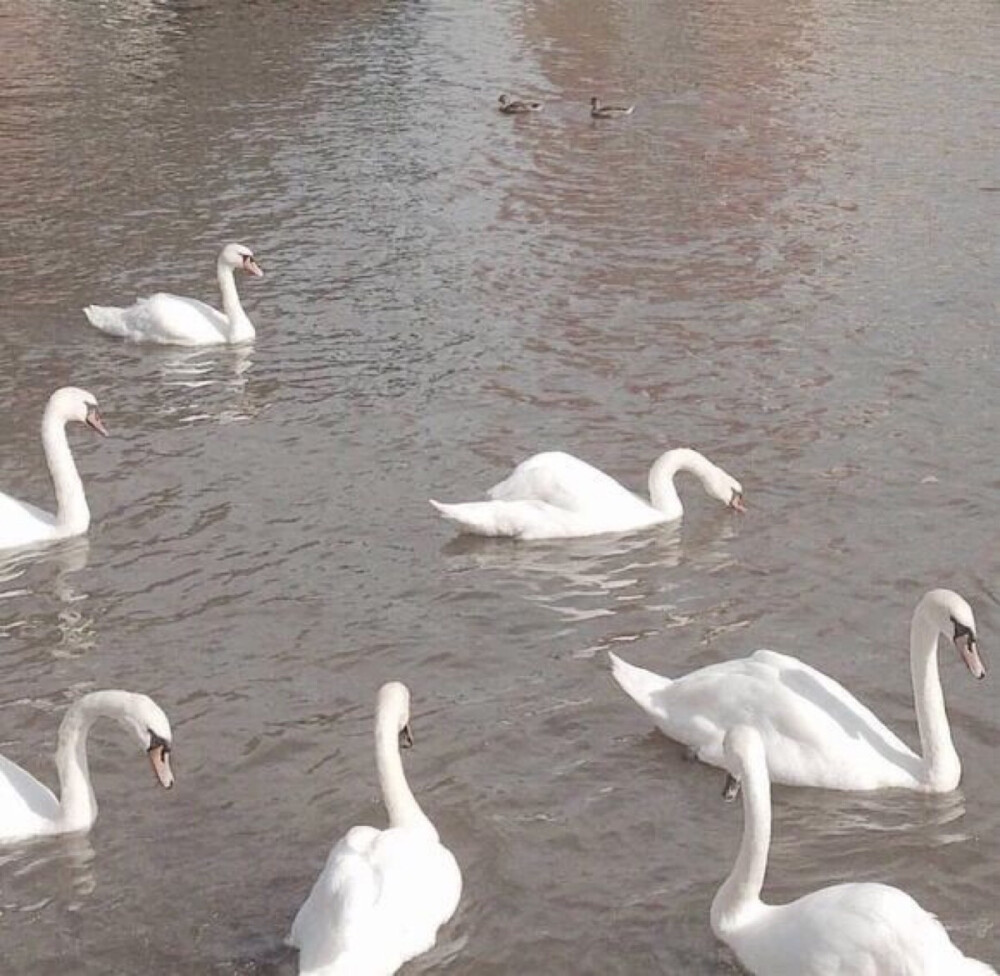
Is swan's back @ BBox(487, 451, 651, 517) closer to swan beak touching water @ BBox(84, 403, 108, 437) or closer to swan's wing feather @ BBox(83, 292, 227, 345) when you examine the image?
swan beak touching water @ BBox(84, 403, 108, 437)

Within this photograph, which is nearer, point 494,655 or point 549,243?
point 494,655

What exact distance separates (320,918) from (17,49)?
27.2m

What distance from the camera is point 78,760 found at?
328 inches

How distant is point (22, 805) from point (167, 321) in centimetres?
812

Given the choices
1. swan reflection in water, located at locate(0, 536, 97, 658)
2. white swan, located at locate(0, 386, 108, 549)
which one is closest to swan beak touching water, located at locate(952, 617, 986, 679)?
swan reflection in water, located at locate(0, 536, 97, 658)

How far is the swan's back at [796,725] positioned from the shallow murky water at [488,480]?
142 mm

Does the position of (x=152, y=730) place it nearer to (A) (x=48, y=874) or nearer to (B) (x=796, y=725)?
(A) (x=48, y=874)

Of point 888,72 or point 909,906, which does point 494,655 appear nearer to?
point 909,906

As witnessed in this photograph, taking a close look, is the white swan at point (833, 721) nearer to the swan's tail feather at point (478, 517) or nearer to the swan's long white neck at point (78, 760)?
the swan's long white neck at point (78, 760)

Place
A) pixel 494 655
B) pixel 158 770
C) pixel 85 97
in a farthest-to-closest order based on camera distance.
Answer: pixel 85 97 → pixel 494 655 → pixel 158 770

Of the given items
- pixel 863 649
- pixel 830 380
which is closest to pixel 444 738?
pixel 863 649

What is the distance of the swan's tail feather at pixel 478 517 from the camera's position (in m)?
11.6

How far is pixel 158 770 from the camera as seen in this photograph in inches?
321

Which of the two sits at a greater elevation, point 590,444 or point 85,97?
point 590,444
